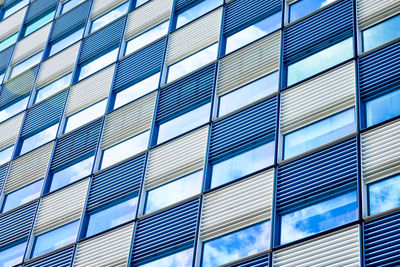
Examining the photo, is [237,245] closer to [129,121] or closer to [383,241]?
[383,241]

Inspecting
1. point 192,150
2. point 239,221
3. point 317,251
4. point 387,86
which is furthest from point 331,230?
point 192,150

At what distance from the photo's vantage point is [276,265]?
17.2m

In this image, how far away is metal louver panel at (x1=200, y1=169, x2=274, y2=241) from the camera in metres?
19.0

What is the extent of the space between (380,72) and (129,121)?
10399 millimetres

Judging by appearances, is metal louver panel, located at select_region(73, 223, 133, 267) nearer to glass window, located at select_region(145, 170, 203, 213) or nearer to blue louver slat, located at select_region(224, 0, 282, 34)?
glass window, located at select_region(145, 170, 203, 213)

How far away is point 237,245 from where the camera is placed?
1895 centimetres

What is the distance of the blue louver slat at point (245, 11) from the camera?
24906 millimetres

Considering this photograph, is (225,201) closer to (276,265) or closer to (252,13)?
(276,265)

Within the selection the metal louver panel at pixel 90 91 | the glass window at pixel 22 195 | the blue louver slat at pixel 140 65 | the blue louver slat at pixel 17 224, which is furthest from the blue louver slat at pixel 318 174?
the glass window at pixel 22 195

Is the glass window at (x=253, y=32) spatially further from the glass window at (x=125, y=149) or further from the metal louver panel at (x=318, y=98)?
the glass window at (x=125, y=149)

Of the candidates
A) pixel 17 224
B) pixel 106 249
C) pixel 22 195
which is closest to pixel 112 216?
pixel 106 249

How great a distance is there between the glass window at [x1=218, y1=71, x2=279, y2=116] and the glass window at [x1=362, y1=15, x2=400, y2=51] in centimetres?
325

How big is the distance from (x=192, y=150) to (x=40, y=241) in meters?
7.20

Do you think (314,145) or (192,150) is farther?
(192,150)
